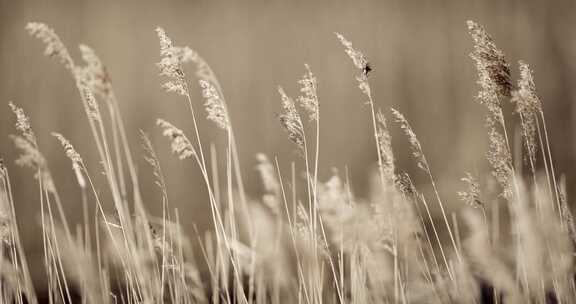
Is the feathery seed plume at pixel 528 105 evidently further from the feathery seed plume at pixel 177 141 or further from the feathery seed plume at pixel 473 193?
the feathery seed plume at pixel 177 141

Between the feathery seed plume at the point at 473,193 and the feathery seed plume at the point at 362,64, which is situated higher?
the feathery seed plume at the point at 362,64

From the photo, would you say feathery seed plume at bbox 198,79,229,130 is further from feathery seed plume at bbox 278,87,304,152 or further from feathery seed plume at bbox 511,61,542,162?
feathery seed plume at bbox 511,61,542,162

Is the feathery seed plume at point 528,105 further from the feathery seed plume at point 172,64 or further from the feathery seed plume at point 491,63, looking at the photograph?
the feathery seed plume at point 172,64

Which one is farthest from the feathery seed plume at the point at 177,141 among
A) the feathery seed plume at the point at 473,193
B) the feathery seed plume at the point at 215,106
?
the feathery seed plume at the point at 473,193

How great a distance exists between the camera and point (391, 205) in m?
1.74

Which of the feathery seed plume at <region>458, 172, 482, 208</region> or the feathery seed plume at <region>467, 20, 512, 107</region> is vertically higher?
the feathery seed plume at <region>467, 20, 512, 107</region>

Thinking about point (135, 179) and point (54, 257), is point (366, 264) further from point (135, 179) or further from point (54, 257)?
point (54, 257)

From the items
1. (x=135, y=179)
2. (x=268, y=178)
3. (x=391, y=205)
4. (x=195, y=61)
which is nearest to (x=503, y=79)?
(x=391, y=205)

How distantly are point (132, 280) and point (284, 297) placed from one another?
0.60 metres

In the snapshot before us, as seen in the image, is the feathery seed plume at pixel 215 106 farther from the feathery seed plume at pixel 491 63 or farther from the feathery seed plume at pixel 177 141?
the feathery seed plume at pixel 491 63

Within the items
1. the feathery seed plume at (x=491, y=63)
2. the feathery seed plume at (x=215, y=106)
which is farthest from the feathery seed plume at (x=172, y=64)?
the feathery seed plume at (x=491, y=63)

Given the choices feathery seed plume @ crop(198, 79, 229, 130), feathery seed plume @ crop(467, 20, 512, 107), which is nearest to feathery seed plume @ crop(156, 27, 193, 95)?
feathery seed plume @ crop(198, 79, 229, 130)

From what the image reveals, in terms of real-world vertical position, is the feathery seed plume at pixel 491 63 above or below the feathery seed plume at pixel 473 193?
above

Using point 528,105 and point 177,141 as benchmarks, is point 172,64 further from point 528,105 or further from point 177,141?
point 528,105
